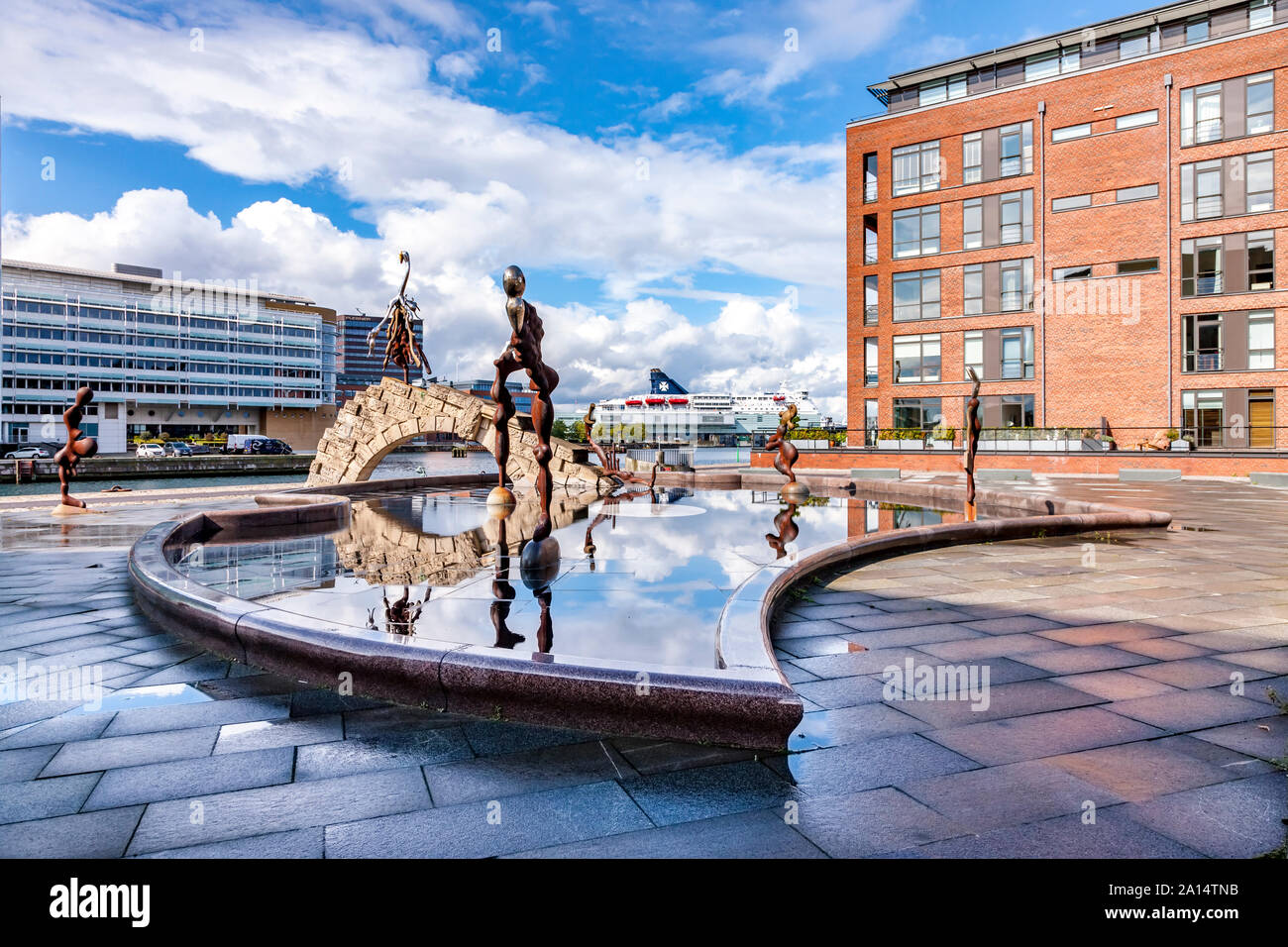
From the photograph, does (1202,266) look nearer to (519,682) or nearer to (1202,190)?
(1202,190)

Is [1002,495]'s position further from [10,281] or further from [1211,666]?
[10,281]

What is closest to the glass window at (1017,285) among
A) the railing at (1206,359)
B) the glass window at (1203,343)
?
the glass window at (1203,343)

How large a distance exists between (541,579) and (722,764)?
368 centimetres

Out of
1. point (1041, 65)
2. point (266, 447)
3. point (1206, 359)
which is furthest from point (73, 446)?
point (266, 447)

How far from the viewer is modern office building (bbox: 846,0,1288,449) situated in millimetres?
31250

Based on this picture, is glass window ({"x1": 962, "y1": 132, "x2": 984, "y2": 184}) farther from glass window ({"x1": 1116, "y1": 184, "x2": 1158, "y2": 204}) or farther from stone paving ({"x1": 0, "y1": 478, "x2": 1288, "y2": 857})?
stone paving ({"x1": 0, "y1": 478, "x2": 1288, "y2": 857})

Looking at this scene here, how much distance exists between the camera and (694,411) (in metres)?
150

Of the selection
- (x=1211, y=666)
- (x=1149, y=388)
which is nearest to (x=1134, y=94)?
(x=1149, y=388)

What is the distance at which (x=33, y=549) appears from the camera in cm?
918

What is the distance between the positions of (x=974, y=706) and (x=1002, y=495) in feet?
37.7

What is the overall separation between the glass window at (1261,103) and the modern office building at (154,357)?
9521cm

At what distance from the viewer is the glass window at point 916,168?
3788 centimetres

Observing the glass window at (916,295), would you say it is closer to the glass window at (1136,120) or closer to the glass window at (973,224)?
the glass window at (973,224)

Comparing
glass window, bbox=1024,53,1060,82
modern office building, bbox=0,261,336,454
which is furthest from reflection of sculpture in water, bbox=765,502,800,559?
modern office building, bbox=0,261,336,454
